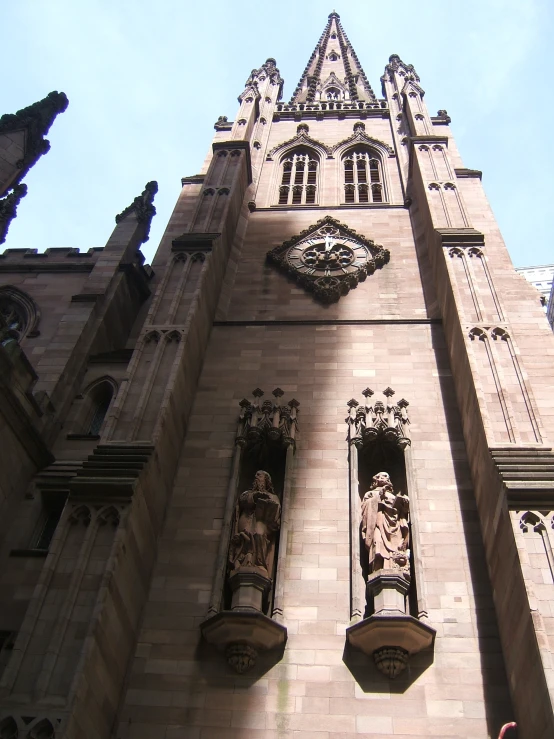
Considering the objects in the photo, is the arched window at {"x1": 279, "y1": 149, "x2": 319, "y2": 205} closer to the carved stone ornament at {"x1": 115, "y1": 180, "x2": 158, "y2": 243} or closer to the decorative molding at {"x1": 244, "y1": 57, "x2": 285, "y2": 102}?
the carved stone ornament at {"x1": 115, "y1": 180, "x2": 158, "y2": 243}

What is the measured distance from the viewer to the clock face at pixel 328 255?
18688mm

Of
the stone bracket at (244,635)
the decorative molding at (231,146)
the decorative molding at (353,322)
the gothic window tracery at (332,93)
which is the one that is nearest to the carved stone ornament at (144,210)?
the decorative molding at (231,146)

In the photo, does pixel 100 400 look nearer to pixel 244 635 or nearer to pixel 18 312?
pixel 18 312

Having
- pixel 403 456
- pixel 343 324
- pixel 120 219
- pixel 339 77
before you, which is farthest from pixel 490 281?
pixel 339 77

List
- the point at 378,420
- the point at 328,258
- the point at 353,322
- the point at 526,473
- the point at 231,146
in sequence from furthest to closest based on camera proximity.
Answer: the point at 231,146 → the point at 328,258 → the point at 353,322 → the point at 378,420 → the point at 526,473

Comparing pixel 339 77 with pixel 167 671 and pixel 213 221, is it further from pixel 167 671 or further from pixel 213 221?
pixel 167 671

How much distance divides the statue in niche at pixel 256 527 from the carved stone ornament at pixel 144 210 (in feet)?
35.3

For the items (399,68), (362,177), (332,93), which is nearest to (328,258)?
(362,177)

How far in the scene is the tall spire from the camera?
38.0 metres

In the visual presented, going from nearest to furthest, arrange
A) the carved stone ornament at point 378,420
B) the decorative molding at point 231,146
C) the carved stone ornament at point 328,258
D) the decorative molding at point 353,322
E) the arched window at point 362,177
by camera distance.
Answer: the carved stone ornament at point 378,420, the decorative molding at point 353,322, the carved stone ornament at point 328,258, the decorative molding at point 231,146, the arched window at point 362,177

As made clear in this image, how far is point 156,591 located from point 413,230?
43.2ft

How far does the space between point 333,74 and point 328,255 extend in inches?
1059

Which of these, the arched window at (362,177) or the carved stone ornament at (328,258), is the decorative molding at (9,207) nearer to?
the carved stone ornament at (328,258)

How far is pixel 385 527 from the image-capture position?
36.3 ft
